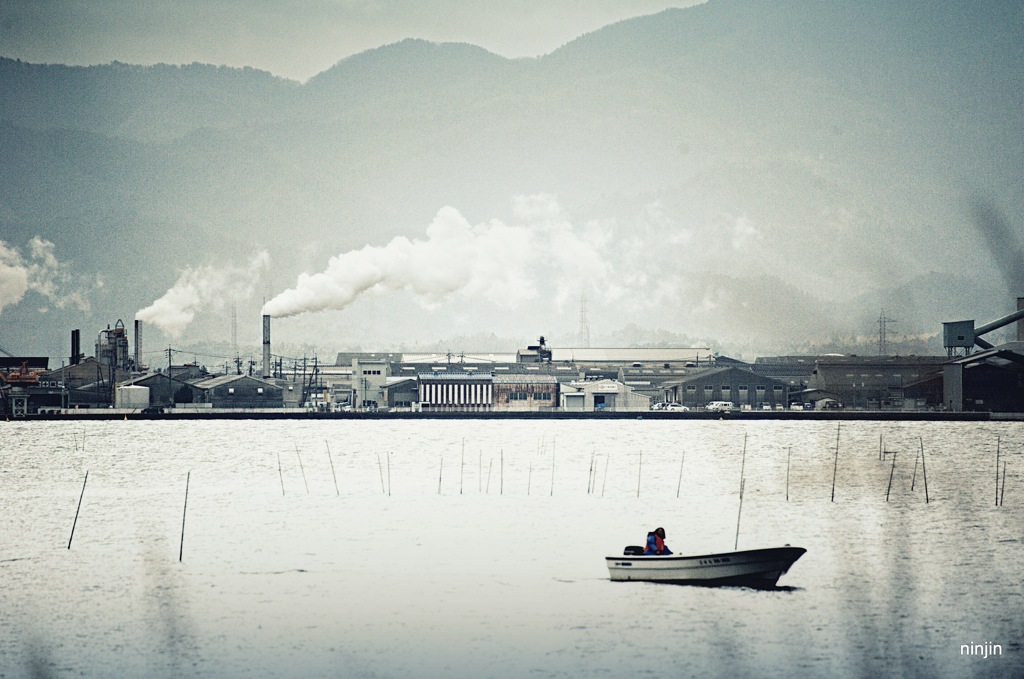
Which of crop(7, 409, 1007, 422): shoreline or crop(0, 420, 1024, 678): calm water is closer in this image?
crop(0, 420, 1024, 678): calm water

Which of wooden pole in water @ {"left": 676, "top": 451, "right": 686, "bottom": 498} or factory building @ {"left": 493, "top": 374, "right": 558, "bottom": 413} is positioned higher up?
factory building @ {"left": 493, "top": 374, "right": 558, "bottom": 413}

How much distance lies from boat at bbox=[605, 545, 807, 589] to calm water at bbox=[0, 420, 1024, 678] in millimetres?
540

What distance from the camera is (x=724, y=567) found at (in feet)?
85.1

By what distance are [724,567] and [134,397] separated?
4488 inches

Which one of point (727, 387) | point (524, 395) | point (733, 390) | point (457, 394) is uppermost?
point (727, 387)

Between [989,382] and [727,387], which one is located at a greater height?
[989,382]

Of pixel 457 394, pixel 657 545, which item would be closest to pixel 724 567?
pixel 657 545

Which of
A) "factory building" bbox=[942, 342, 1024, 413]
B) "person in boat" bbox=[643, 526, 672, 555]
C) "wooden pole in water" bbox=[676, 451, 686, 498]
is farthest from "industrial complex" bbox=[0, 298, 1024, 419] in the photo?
"person in boat" bbox=[643, 526, 672, 555]

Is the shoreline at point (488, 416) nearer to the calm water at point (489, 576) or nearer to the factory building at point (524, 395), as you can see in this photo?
the factory building at point (524, 395)

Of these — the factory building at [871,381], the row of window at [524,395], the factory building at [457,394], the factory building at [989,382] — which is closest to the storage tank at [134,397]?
the factory building at [457,394]

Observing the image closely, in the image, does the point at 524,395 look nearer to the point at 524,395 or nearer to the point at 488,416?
the point at 524,395

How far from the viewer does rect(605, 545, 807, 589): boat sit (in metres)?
26.0

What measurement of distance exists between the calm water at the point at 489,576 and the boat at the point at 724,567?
54 centimetres

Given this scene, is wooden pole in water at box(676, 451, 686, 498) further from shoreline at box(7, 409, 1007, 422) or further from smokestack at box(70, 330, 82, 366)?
smokestack at box(70, 330, 82, 366)
